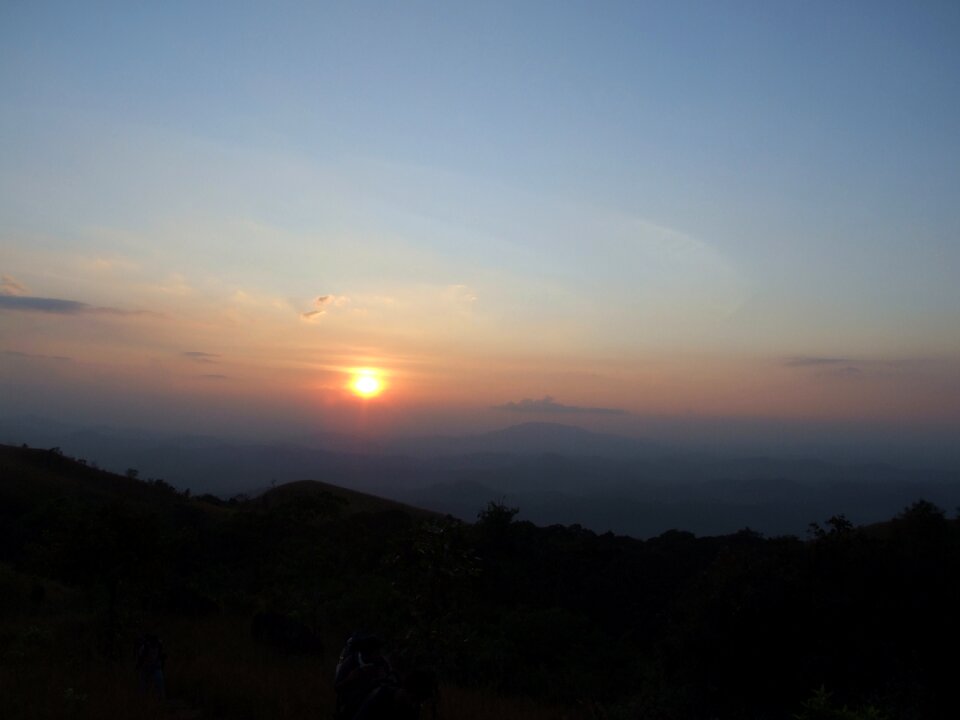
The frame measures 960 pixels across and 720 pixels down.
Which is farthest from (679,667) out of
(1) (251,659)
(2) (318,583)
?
(2) (318,583)

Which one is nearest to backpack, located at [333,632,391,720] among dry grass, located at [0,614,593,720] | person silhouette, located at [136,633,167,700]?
dry grass, located at [0,614,593,720]

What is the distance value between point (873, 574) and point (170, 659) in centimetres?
1184

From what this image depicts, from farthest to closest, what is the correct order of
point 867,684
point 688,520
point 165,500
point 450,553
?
point 688,520, point 165,500, point 450,553, point 867,684

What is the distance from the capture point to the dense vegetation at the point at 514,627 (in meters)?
9.02

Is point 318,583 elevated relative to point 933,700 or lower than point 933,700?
lower

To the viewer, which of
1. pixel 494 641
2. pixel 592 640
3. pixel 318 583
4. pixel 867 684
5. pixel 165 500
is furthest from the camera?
pixel 165 500

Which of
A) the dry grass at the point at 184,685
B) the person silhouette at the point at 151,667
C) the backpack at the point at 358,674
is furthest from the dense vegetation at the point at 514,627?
the backpack at the point at 358,674

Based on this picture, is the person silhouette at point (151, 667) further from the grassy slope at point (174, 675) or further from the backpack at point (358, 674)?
the backpack at point (358, 674)

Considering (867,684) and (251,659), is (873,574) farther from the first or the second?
(251,659)

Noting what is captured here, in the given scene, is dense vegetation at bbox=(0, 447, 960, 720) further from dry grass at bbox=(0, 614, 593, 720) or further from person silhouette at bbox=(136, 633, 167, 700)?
person silhouette at bbox=(136, 633, 167, 700)

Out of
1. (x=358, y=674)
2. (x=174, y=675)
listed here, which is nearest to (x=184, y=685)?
(x=174, y=675)

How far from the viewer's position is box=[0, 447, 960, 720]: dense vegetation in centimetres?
902

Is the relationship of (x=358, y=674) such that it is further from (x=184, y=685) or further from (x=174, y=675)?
(x=174, y=675)

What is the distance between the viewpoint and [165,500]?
36531 millimetres
